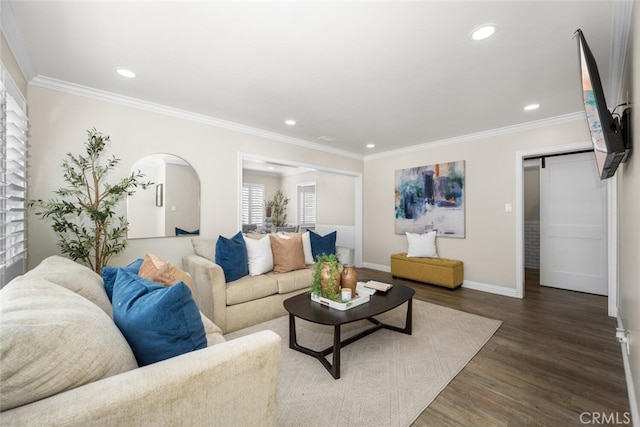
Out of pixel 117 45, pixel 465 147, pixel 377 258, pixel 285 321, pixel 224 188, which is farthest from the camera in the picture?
pixel 377 258

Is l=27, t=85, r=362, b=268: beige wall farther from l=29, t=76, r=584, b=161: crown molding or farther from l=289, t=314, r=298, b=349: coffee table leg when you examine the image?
l=289, t=314, r=298, b=349: coffee table leg

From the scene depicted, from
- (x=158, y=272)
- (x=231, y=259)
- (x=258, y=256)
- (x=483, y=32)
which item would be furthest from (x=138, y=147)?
(x=483, y=32)

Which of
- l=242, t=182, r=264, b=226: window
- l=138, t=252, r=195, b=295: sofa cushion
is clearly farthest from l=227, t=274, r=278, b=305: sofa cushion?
l=242, t=182, r=264, b=226: window

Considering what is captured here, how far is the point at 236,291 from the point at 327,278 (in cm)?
101

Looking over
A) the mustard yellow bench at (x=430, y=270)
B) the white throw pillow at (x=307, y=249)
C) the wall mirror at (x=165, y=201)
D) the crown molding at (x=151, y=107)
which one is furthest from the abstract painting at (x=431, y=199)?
the wall mirror at (x=165, y=201)

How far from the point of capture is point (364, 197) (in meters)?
5.90

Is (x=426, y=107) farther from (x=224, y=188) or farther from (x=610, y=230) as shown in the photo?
(x=224, y=188)

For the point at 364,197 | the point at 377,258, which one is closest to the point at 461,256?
the point at 377,258

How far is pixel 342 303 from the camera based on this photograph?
227 centimetres

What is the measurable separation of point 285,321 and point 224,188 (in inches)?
75.7

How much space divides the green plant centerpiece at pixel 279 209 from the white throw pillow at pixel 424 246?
4.47 metres

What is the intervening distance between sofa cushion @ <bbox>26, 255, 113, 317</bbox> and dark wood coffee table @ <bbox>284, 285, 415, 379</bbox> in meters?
1.24

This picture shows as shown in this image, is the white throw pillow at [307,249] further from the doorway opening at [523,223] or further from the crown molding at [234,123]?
the doorway opening at [523,223]

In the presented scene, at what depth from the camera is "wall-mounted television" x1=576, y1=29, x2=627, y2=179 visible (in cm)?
156
